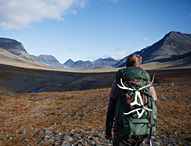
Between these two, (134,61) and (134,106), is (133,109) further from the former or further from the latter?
(134,61)

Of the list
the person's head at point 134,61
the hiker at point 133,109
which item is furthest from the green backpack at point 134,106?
the person's head at point 134,61

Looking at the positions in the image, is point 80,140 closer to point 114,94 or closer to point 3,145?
point 3,145

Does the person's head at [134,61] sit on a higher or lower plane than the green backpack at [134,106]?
higher

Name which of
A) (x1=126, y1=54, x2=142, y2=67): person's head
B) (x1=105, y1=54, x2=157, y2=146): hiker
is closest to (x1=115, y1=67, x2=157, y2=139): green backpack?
(x1=105, y1=54, x2=157, y2=146): hiker

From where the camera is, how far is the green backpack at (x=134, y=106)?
3.16 m

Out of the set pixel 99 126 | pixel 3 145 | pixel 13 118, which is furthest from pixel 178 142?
pixel 13 118

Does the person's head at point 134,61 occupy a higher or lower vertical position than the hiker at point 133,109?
higher

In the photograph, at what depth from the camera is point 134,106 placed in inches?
127

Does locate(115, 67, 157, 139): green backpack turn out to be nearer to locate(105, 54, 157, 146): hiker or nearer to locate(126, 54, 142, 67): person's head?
locate(105, 54, 157, 146): hiker

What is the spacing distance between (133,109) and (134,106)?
69mm

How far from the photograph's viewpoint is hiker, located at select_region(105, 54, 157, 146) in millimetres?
3164

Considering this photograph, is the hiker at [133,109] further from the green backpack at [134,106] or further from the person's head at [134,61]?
the person's head at [134,61]

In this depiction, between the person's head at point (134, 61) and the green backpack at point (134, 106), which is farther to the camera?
the person's head at point (134, 61)

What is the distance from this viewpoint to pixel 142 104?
322 cm
